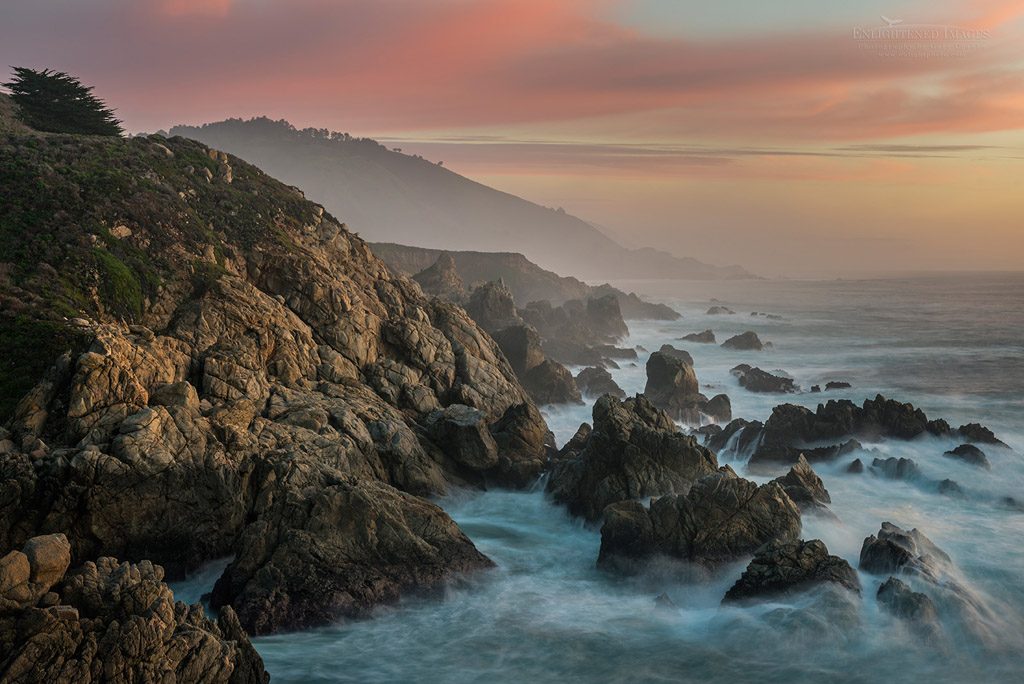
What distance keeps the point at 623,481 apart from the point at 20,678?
21.0 meters

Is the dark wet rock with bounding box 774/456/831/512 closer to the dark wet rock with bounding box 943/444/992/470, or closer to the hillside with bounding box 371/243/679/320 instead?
the dark wet rock with bounding box 943/444/992/470

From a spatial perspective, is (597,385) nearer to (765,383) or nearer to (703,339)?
(765,383)

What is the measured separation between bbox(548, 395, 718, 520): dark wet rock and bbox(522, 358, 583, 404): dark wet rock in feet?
64.8

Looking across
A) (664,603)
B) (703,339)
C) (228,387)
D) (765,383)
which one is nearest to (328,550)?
(228,387)

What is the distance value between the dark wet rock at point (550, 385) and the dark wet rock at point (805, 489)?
21.4 metres

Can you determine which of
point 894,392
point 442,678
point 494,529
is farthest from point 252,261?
point 894,392

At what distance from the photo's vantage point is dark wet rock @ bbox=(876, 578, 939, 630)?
2206 cm

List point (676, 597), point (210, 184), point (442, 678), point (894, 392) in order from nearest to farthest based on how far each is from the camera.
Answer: point (442, 678)
point (676, 597)
point (210, 184)
point (894, 392)

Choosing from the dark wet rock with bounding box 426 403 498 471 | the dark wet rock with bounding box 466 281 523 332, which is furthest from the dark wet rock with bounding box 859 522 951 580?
the dark wet rock with bounding box 466 281 523 332

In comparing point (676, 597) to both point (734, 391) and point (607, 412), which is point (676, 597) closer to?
point (607, 412)

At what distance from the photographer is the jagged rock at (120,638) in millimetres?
15023

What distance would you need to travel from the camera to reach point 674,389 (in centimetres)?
5212

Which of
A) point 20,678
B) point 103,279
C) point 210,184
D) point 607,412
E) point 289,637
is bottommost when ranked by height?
point 289,637

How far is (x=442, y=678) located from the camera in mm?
19969
